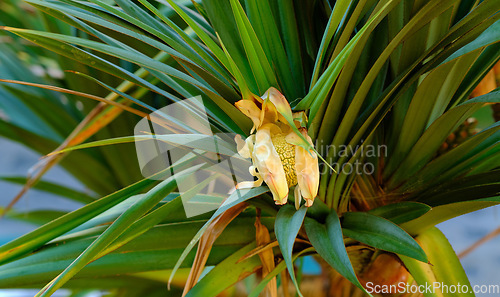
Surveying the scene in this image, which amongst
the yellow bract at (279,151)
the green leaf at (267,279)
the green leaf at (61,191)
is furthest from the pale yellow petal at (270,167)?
the green leaf at (61,191)

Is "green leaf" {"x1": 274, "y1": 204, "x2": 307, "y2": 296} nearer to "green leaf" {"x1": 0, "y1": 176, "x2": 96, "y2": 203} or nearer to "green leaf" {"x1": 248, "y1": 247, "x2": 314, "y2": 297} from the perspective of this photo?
"green leaf" {"x1": 248, "y1": 247, "x2": 314, "y2": 297}

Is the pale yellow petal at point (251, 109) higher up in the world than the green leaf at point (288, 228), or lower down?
higher up

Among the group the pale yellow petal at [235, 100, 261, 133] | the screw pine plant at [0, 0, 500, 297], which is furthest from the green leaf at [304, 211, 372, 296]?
the pale yellow petal at [235, 100, 261, 133]

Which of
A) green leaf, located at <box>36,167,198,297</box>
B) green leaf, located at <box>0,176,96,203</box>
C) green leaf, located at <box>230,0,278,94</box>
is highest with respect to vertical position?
green leaf, located at <box>0,176,96,203</box>

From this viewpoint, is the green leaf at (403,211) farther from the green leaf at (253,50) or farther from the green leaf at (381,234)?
the green leaf at (253,50)

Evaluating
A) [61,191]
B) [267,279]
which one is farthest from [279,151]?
A: [61,191]

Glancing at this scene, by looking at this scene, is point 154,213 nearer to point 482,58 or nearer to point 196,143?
point 196,143

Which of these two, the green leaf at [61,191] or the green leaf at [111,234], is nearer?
the green leaf at [111,234]
